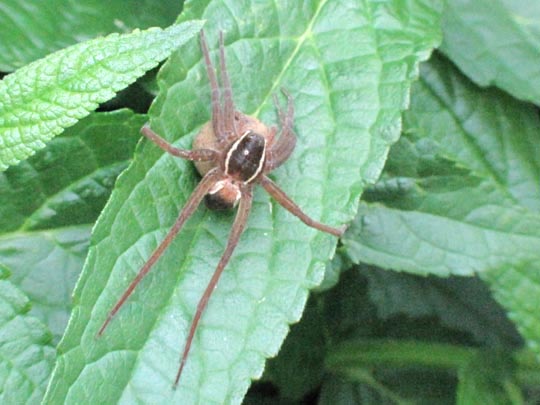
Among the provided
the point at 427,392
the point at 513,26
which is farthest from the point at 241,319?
the point at 513,26

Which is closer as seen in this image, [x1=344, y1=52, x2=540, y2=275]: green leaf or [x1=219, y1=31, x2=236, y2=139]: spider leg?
[x1=219, y1=31, x2=236, y2=139]: spider leg

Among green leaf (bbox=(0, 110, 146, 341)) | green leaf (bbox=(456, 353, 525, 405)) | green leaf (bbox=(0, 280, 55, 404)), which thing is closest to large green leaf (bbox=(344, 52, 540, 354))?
green leaf (bbox=(456, 353, 525, 405))

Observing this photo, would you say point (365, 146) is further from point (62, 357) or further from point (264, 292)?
point (62, 357)

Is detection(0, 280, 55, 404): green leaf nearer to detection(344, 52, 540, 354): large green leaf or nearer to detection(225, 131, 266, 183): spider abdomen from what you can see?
detection(225, 131, 266, 183): spider abdomen

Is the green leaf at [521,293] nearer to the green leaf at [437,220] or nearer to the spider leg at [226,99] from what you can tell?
the green leaf at [437,220]

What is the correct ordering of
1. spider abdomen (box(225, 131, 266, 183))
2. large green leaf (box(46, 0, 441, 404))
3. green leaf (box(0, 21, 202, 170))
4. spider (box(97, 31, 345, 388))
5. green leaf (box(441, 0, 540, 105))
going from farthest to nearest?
green leaf (box(441, 0, 540, 105)), spider abdomen (box(225, 131, 266, 183)), spider (box(97, 31, 345, 388)), large green leaf (box(46, 0, 441, 404)), green leaf (box(0, 21, 202, 170))

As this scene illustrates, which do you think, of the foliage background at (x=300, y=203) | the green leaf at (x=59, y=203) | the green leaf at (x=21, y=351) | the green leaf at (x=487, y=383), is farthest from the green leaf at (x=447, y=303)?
the green leaf at (x=21, y=351)

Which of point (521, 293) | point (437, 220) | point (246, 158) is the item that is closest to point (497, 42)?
point (437, 220)

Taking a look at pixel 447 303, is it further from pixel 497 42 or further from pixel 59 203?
pixel 59 203
